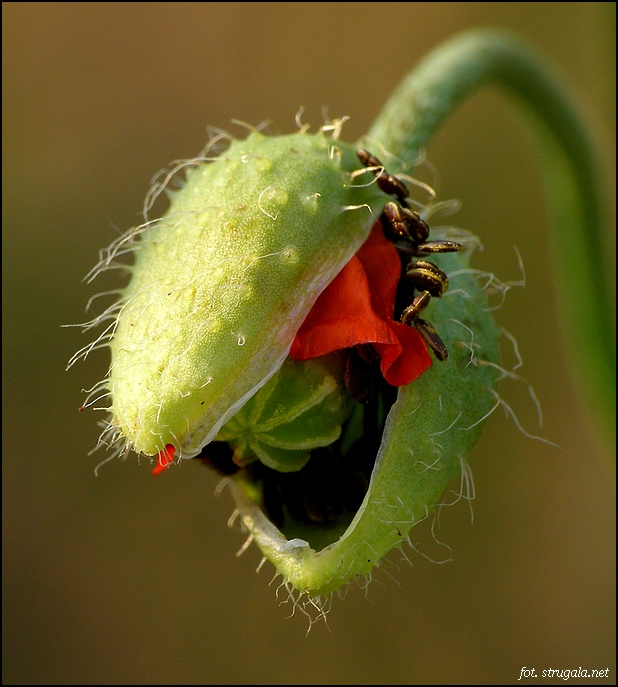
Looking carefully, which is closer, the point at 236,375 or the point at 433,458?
the point at 236,375

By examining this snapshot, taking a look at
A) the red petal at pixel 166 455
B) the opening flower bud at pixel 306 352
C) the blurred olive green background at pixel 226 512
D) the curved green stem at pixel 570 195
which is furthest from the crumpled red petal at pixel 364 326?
the blurred olive green background at pixel 226 512

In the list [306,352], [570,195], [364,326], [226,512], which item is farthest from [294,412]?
[226,512]

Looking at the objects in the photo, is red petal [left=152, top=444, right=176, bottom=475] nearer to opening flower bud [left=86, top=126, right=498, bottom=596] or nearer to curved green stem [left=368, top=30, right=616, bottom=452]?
opening flower bud [left=86, top=126, right=498, bottom=596]

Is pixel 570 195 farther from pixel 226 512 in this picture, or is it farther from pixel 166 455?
pixel 226 512

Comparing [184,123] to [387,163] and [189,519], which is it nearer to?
[189,519]

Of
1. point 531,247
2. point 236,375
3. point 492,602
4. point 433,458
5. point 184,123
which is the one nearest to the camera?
point 236,375

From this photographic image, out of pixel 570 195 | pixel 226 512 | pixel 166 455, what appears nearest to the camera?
pixel 166 455

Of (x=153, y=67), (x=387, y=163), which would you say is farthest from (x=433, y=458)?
(x=153, y=67)
